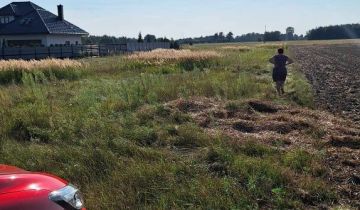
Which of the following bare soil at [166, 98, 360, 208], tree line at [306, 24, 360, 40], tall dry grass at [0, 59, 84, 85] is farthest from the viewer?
tree line at [306, 24, 360, 40]

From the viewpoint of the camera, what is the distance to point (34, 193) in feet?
9.56

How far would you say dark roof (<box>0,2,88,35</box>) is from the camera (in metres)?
51.8

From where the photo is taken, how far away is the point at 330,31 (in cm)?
16525

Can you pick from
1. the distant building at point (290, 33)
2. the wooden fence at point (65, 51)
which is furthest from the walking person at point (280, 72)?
the distant building at point (290, 33)

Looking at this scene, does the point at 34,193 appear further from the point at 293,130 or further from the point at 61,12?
the point at 61,12

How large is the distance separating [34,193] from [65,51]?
42.4 meters

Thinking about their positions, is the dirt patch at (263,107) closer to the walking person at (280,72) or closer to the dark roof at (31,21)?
the walking person at (280,72)

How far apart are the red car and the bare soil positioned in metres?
3.21

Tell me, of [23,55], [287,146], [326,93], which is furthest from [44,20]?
[287,146]

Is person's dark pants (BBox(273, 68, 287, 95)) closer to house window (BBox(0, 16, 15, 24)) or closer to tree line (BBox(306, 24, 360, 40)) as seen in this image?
house window (BBox(0, 16, 15, 24))

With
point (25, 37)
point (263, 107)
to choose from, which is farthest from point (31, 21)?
point (263, 107)

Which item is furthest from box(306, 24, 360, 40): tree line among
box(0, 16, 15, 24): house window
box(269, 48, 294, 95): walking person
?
box(269, 48, 294, 95): walking person

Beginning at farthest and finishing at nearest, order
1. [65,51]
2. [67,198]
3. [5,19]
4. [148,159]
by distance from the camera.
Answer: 1. [5,19]
2. [65,51]
3. [148,159]
4. [67,198]

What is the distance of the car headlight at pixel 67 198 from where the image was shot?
3.03 meters
